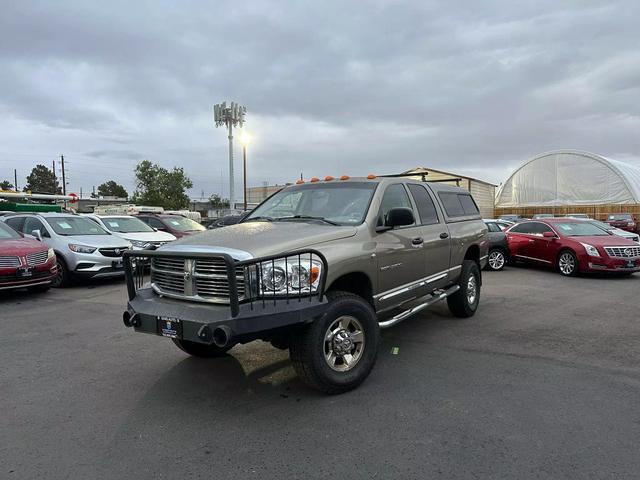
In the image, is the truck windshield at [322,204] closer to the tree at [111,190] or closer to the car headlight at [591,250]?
the car headlight at [591,250]

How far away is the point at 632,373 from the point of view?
14.3 ft

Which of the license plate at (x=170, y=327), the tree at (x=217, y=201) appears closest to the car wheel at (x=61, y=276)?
the license plate at (x=170, y=327)

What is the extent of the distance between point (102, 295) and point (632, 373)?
8574 mm

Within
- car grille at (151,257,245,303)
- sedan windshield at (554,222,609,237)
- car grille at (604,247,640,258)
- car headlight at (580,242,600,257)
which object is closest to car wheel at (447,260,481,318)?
car grille at (151,257,245,303)

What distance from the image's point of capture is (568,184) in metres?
52.7

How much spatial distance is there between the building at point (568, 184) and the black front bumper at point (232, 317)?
4911 cm

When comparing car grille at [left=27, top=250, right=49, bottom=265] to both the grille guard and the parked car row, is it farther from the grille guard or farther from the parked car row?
the parked car row

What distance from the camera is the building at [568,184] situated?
4909 cm

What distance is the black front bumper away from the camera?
328cm

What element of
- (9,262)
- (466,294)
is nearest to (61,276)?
(9,262)

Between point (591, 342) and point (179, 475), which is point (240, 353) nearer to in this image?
point (179, 475)

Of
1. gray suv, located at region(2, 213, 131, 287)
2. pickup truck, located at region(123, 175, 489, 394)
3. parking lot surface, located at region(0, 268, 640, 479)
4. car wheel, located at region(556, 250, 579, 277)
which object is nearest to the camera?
parking lot surface, located at region(0, 268, 640, 479)

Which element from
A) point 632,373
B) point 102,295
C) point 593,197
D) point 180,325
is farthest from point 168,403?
point 593,197

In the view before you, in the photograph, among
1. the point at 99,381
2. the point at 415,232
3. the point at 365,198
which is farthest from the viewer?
the point at 415,232
